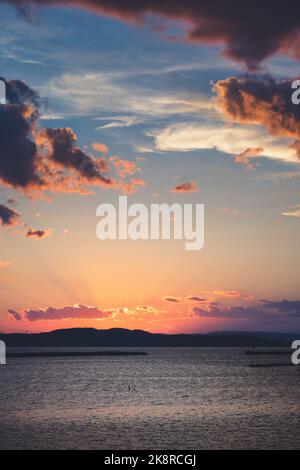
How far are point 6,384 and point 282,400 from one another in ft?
237

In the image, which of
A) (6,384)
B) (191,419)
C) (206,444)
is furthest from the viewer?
(6,384)

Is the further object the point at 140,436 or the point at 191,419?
the point at 191,419

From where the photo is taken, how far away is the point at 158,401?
353 feet

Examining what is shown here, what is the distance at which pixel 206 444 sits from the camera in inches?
2399

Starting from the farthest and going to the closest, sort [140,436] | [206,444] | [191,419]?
[191,419]
[140,436]
[206,444]

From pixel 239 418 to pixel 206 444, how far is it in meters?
22.4

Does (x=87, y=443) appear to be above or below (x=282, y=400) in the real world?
below

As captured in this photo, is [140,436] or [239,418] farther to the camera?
[239,418]
